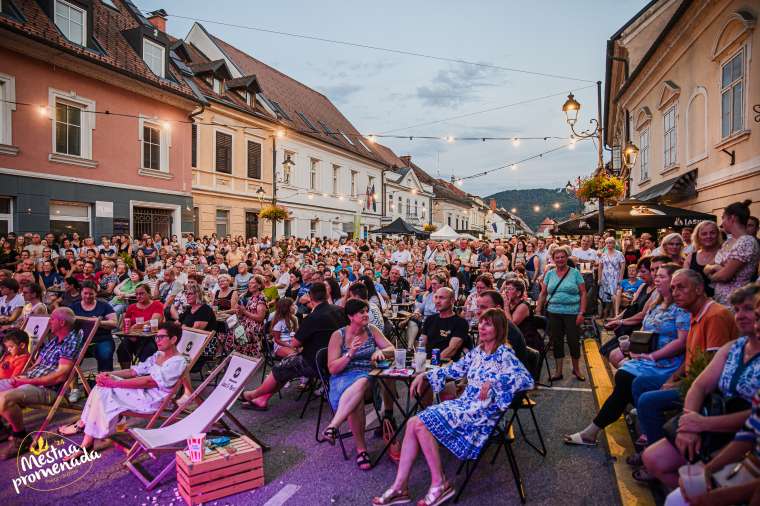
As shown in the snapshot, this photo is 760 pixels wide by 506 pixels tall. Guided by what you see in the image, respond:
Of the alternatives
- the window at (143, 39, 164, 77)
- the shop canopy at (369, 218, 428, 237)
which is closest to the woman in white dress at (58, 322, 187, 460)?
the window at (143, 39, 164, 77)

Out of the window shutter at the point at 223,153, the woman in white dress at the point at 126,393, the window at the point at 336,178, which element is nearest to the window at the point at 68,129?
the window shutter at the point at 223,153

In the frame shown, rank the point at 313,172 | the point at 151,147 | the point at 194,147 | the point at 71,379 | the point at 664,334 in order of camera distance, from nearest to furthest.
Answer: the point at 664,334
the point at 71,379
the point at 151,147
the point at 194,147
the point at 313,172

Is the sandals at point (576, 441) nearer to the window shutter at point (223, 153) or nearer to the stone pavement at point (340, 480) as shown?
the stone pavement at point (340, 480)

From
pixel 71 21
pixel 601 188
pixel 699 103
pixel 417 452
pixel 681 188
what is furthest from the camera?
pixel 71 21

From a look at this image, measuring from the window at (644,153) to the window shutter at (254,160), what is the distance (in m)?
17.9

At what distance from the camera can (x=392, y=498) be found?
3.49 m

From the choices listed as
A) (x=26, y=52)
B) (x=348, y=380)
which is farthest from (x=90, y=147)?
(x=348, y=380)

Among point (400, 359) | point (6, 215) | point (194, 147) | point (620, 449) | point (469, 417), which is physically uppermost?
point (194, 147)

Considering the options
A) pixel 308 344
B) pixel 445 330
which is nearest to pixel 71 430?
pixel 308 344

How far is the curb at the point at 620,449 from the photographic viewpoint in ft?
11.4

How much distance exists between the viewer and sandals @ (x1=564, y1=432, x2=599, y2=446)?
172 inches

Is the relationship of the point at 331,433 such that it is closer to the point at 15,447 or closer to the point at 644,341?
the point at 644,341

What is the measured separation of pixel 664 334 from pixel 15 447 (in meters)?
6.16

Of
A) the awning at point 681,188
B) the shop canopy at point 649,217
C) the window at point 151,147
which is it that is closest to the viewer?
the shop canopy at point 649,217
